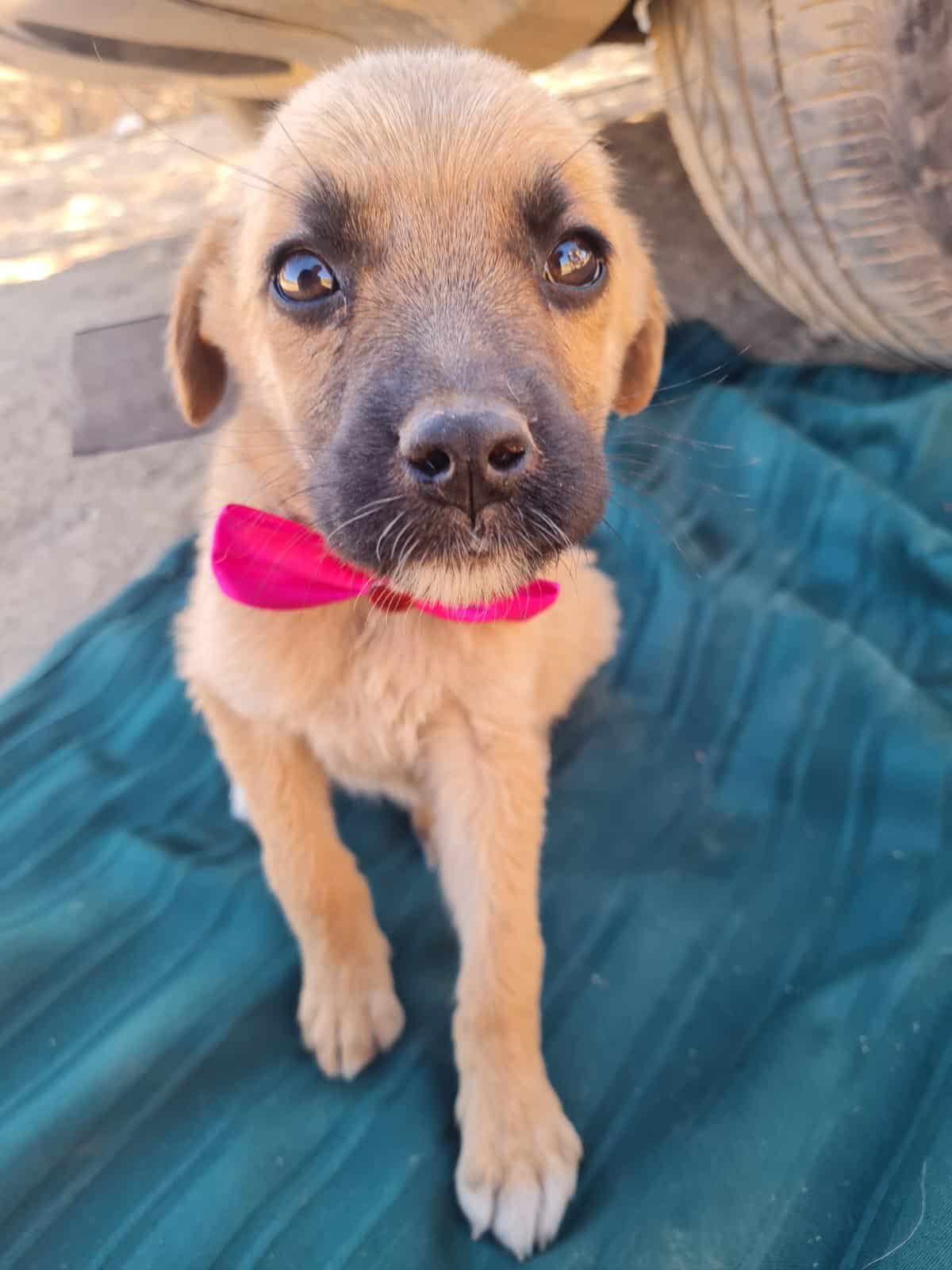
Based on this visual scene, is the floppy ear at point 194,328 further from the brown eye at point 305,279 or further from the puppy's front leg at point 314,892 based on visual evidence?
the puppy's front leg at point 314,892

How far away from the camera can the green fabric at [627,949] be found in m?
1.36

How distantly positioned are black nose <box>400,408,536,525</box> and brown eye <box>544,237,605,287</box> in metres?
0.51

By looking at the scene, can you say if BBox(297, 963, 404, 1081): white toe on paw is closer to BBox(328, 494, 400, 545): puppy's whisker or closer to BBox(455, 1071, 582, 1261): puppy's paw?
BBox(455, 1071, 582, 1261): puppy's paw

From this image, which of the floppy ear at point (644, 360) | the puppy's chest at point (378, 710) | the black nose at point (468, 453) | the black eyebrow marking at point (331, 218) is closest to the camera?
the black nose at point (468, 453)

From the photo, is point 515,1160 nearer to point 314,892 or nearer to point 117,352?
point 314,892

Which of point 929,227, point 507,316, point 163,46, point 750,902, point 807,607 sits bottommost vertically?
point 750,902

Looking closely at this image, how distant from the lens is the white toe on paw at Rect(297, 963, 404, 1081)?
156 centimetres

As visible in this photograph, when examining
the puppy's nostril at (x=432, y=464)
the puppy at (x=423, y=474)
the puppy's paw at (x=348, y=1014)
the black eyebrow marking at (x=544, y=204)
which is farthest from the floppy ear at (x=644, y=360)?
the puppy's paw at (x=348, y=1014)

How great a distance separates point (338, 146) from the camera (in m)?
1.35

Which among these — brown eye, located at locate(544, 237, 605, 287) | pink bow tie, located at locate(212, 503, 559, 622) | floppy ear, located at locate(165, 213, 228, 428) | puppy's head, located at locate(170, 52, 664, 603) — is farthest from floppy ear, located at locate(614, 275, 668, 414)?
floppy ear, located at locate(165, 213, 228, 428)

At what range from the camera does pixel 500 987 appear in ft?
5.00

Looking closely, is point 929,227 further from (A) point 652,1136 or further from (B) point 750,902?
(A) point 652,1136

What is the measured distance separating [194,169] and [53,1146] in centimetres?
615

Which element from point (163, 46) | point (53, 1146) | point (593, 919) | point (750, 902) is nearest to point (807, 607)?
point (750, 902)
